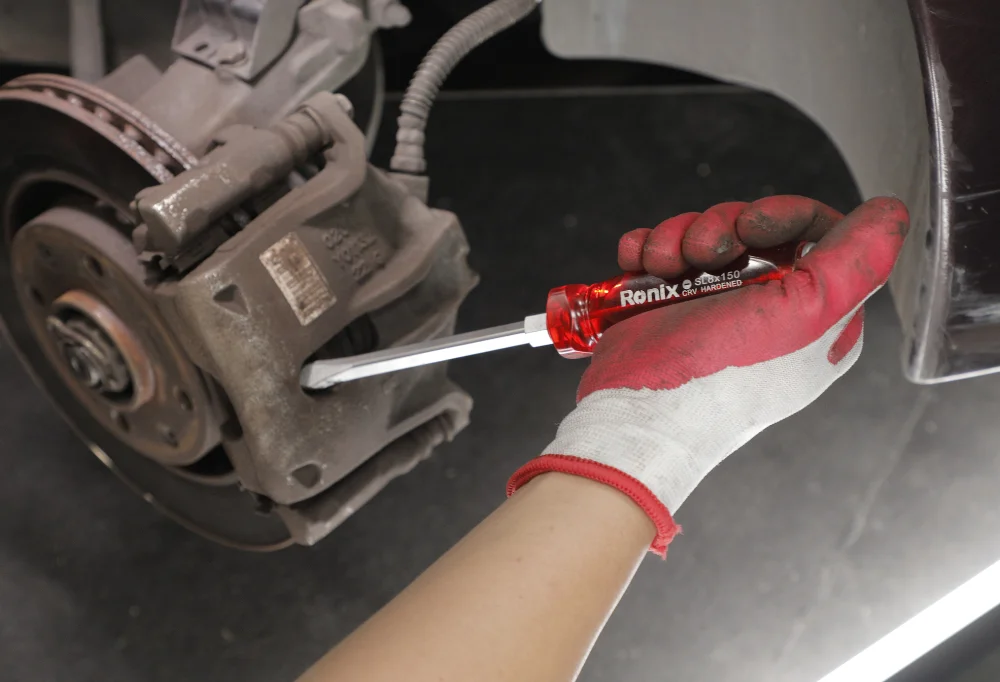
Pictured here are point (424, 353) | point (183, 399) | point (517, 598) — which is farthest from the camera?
point (183, 399)

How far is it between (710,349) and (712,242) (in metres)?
0.07

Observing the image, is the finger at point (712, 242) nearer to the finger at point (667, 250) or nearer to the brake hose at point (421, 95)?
the finger at point (667, 250)

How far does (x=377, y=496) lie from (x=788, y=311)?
2.30 feet

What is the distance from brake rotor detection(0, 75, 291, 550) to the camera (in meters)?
0.77

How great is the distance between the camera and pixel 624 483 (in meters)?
0.53

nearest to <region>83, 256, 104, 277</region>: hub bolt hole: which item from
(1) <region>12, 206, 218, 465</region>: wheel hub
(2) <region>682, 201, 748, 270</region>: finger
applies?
(1) <region>12, 206, 218, 465</region>: wheel hub

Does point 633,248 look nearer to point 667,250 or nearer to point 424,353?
point 667,250

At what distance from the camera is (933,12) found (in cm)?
59

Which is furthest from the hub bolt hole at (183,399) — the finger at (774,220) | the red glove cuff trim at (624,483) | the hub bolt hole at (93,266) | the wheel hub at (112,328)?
the finger at (774,220)

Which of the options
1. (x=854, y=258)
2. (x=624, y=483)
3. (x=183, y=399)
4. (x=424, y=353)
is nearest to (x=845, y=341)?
(x=854, y=258)

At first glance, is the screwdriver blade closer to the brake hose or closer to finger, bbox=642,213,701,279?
finger, bbox=642,213,701,279

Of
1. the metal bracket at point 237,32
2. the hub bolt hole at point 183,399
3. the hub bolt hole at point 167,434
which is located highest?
the metal bracket at point 237,32

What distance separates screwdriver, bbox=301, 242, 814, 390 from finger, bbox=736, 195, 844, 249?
1cm

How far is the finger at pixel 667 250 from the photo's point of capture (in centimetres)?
60
